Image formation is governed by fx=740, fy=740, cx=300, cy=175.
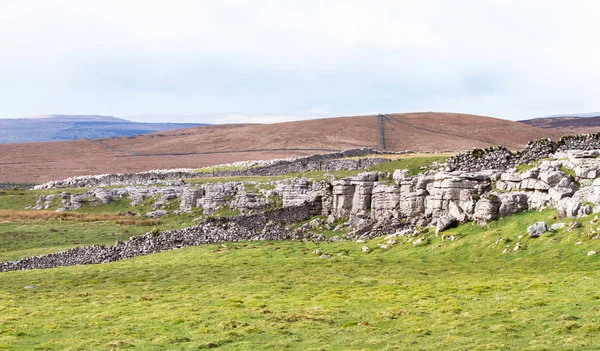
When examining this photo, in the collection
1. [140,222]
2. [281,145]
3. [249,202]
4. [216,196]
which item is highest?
[281,145]

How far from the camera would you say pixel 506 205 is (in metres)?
46.7

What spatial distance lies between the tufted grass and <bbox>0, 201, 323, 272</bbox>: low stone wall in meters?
4.49

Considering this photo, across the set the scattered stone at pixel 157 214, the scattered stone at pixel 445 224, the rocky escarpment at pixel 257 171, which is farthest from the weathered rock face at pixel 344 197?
the scattered stone at pixel 157 214

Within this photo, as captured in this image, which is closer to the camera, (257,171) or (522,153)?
(522,153)

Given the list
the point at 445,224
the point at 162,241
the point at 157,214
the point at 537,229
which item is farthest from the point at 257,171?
the point at 537,229

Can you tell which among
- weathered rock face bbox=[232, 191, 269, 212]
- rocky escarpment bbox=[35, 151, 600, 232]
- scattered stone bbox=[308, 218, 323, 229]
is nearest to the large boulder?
rocky escarpment bbox=[35, 151, 600, 232]

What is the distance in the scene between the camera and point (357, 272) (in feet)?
139

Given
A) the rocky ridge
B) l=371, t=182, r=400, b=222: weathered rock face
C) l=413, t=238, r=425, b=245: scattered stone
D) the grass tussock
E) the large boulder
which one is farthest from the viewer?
the grass tussock

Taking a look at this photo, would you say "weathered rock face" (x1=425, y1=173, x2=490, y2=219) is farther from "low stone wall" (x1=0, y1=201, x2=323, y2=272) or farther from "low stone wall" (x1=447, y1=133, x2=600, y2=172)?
"low stone wall" (x1=0, y1=201, x2=323, y2=272)

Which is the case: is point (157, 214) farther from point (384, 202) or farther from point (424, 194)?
point (424, 194)

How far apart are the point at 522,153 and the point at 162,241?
2875 centimetres

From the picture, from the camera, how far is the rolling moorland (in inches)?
1032

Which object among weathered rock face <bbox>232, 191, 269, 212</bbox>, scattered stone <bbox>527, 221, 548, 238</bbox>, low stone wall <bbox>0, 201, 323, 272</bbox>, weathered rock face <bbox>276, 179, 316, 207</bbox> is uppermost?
scattered stone <bbox>527, 221, 548, 238</bbox>

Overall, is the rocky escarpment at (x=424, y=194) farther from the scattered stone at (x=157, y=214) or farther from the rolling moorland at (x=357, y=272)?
the scattered stone at (x=157, y=214)
